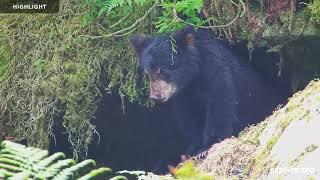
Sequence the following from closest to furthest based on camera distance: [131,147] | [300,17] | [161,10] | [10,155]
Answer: [10,155] → [300,17] → [161,10] → [131,147]

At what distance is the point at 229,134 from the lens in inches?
241

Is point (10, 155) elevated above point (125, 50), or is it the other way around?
point (125, 50)

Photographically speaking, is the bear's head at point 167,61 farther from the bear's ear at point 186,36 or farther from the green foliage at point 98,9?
the green foliage at point 98,9

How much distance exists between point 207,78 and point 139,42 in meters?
0.90

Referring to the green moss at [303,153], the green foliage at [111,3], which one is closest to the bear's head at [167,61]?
the green foliage at [111,3]

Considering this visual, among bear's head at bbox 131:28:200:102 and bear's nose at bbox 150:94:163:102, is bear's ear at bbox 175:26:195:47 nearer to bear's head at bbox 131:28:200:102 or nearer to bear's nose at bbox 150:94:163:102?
bear's head at bbox 131:28:200:102

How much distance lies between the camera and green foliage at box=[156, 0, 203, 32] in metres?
5.64

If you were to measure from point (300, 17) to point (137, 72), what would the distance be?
1855 mm

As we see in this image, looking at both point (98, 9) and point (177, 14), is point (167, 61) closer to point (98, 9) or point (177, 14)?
point (177, 14)

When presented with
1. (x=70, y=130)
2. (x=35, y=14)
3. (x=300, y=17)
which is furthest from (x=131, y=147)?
(x=300, y=17)

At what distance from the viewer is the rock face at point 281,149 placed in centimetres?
323

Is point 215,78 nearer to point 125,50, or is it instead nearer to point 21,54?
point 125,50

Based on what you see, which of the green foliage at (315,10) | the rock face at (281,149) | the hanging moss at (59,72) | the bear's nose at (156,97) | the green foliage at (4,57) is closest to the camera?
the rock face at (281,149)

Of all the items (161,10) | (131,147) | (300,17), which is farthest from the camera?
(131,147)
